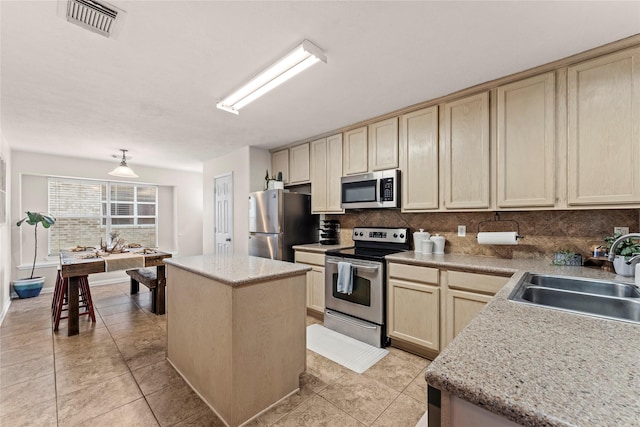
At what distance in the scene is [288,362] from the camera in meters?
1.92

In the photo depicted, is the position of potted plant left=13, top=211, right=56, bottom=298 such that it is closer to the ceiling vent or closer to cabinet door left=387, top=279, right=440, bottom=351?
the ceiling vent

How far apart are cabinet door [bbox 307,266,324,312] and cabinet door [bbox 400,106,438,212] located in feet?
4.18

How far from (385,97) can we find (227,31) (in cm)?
153

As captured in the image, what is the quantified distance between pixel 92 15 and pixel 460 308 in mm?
3139

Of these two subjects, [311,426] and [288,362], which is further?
[288,362]

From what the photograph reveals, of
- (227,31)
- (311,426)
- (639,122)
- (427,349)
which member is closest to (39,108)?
(227,31)

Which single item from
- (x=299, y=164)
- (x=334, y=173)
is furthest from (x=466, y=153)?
(x=299, y=164)

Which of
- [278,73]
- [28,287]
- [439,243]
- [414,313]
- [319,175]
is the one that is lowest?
[28,287]

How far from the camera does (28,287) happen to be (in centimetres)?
432

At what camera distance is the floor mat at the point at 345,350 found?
2.43m

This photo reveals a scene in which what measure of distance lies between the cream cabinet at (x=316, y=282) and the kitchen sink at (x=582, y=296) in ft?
6.81

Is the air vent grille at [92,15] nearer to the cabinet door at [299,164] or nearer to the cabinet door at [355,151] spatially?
the cabinet door at [355,151]

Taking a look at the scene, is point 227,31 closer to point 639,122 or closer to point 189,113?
point 189,113

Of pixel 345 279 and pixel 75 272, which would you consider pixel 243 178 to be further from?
pixel 345 279
